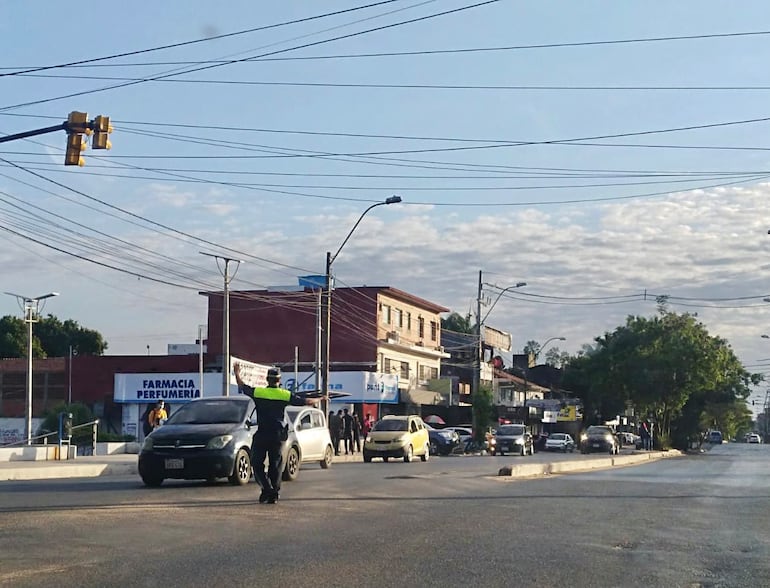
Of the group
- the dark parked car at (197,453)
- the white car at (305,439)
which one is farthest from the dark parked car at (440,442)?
the dark parked car at (197,453)

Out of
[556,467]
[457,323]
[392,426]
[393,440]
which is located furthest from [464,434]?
[457,323]

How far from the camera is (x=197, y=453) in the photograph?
57.2 feet

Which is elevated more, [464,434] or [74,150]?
[74,150]

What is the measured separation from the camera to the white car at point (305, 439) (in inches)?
758

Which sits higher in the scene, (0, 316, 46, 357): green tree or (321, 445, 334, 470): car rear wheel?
(0, 316, 46, 357): green tree

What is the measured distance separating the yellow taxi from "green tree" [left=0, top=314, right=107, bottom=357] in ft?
209

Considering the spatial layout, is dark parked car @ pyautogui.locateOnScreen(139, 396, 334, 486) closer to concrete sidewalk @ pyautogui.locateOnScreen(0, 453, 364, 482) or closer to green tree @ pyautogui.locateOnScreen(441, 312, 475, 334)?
concrete sidewalk @ pyautogui.locateOnScreen(0, 453, 364, 482)

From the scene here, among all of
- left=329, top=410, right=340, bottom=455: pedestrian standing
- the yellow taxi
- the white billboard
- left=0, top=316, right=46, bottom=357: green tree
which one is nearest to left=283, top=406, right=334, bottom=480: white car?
the yellow taxi

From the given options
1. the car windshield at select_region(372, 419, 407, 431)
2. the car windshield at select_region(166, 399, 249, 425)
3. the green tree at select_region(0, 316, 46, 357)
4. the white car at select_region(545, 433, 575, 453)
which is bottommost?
the white car at select_region(545, 433, 575, 453)

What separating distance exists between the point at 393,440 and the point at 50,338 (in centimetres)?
7090

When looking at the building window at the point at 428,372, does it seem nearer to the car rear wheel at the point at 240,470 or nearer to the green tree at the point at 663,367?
the green tree at the point at 663,367

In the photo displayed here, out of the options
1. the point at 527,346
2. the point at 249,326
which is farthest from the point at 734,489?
the point at 527,346

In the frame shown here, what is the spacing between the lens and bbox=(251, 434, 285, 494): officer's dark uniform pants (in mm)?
13891

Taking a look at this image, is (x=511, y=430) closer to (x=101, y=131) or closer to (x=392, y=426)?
(x=392, y=426)
